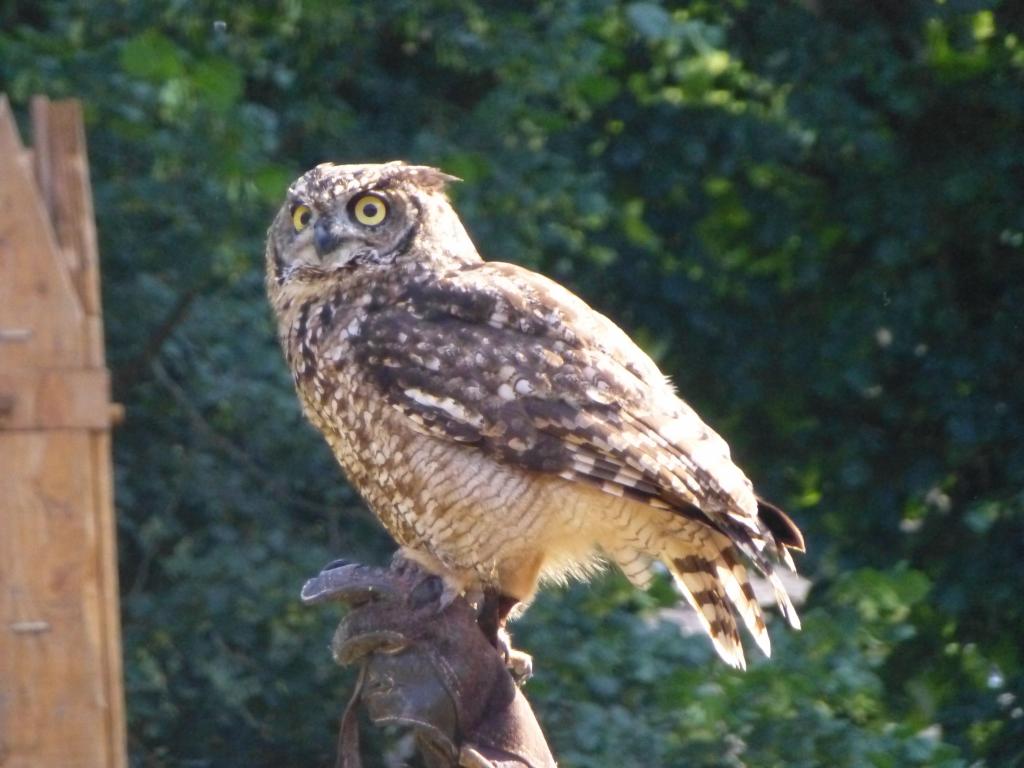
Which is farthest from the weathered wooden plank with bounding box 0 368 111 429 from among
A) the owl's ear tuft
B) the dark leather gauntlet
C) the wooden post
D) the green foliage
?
the green foliage

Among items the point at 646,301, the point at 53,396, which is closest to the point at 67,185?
the point at 53,396

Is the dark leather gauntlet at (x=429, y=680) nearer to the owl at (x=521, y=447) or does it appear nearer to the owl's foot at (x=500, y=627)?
the owl's foot at (x=500, y=627)

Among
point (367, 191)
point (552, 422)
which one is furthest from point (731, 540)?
point (367, 191)

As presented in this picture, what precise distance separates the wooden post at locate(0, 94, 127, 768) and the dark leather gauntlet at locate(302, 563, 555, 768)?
1.31 ft

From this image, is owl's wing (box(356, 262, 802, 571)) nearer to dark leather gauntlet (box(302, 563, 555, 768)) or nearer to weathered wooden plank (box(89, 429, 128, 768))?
dark leather gauntlet (box(302, 563, 555, 768))

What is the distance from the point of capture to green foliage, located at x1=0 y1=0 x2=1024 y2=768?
4582 millimetres

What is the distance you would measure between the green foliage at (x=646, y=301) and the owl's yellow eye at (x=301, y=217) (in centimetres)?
94

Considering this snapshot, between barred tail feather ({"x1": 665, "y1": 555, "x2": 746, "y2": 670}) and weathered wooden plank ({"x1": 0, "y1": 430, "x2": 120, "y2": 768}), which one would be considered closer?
weathered wooden plank ({"x1": 0, "y1": 430, "x2": 120, "y2": 768})

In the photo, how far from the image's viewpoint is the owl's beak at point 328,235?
3389 mm

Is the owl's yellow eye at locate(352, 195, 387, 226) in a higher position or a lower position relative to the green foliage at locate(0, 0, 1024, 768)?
higher

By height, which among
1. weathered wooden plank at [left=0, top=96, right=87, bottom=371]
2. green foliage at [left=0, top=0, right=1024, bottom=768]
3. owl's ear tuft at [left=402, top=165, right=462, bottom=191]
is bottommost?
green foliage at [left=0, top=0, right=1024, bottom=768]

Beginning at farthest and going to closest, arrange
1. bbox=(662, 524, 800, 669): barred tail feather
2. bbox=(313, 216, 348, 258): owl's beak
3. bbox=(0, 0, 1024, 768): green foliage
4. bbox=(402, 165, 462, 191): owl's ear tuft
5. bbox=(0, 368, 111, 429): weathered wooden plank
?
bbox=(0, 0, 1024, 768): green foliage, bbox=(402, 165, 462, 191): owl's ear tuft, bbox=(313, 216, 348, 258): owl's beak, bbox=(662, 524, 800, 669): barred tail feather, bbox=(0, 368, 111, 429): weathered wooden plank

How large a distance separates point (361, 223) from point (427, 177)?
0.19 metres

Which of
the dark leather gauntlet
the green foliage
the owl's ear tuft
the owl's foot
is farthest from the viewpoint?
the green foliage
